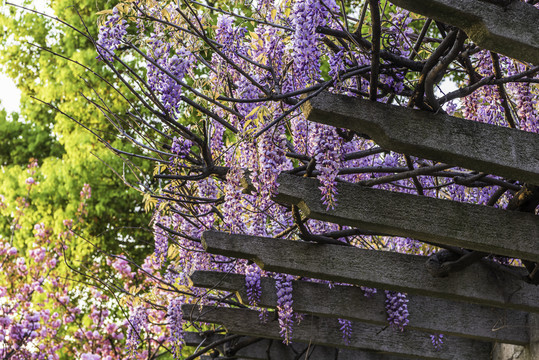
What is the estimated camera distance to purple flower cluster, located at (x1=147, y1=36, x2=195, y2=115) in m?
2.71

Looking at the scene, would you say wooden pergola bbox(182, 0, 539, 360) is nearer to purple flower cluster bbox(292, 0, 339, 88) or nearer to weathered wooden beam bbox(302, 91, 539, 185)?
weathered wooden beam bbox(302, 91, 539, 185)

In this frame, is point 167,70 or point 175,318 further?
point 175,318

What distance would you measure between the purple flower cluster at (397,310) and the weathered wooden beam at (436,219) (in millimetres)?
1245

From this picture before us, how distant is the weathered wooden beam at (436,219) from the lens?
2.60 metres

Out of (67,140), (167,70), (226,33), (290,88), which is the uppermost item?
(67,140)

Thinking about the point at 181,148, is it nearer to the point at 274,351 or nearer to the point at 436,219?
the point at 436,219

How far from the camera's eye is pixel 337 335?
14.9 ft

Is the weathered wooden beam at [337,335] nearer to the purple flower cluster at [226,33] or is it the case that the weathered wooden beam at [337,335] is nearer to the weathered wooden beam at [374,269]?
the weathered wooden beam at [374,269]

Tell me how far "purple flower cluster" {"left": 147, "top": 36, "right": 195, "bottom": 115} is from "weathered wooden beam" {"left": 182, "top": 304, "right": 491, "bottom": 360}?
6.96 feet

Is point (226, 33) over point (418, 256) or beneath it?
over

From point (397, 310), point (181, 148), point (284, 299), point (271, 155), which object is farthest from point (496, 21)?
point (397, 310)

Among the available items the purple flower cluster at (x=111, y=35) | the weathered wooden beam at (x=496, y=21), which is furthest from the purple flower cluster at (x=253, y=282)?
the weathered wooden beam at (x=496, y=21)

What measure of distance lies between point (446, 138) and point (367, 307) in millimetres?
1912

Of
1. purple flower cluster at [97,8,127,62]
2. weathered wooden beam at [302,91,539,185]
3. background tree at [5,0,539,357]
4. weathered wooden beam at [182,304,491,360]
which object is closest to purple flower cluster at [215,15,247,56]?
background tree at [5,0,539,357]
